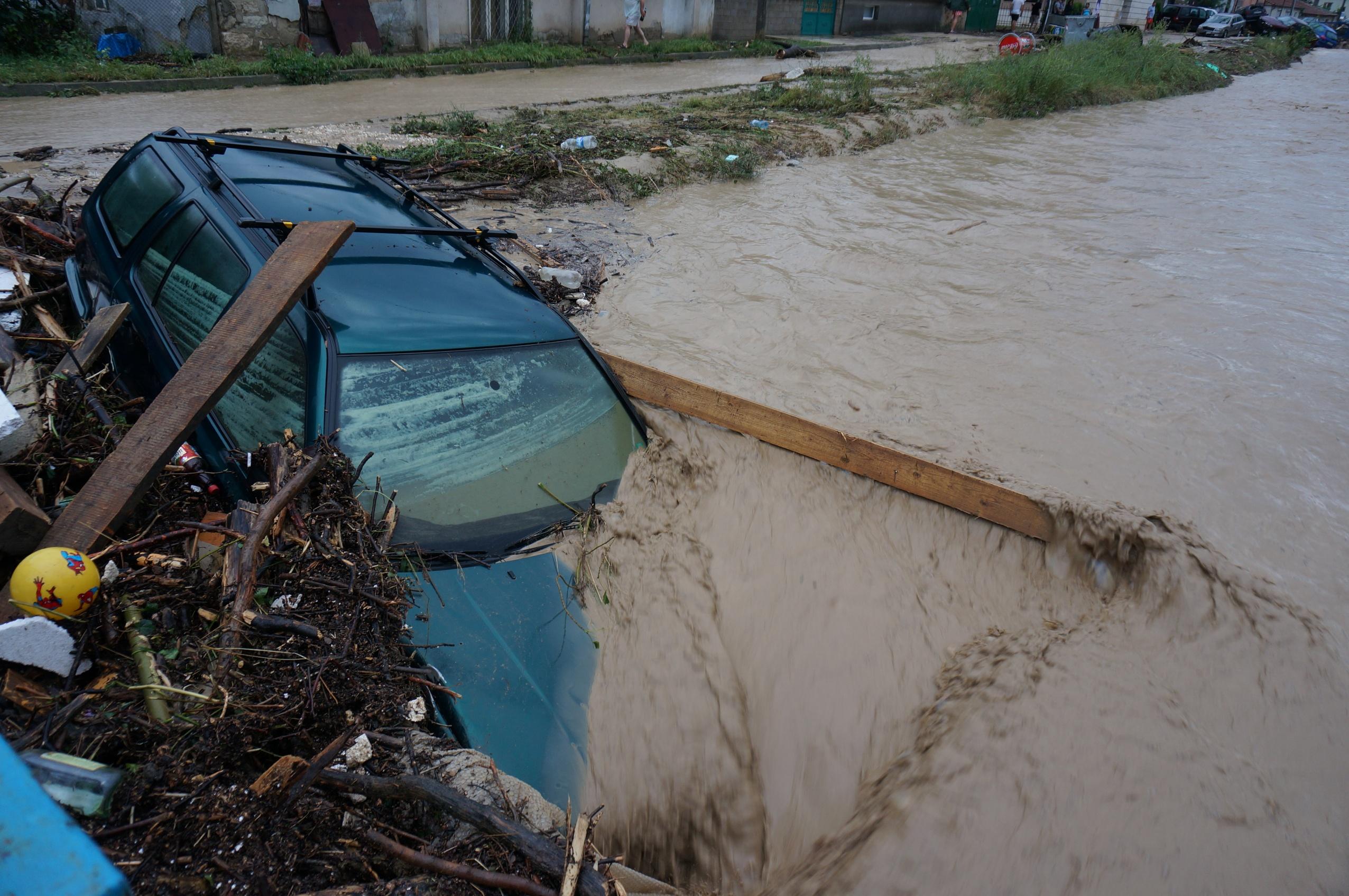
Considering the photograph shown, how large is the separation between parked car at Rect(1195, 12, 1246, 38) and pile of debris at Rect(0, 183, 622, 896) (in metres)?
48.6

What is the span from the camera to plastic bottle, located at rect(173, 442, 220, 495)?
308cm

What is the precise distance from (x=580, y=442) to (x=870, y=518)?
1.59m

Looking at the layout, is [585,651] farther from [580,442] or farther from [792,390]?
[792,390]

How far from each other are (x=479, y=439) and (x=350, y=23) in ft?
56.0

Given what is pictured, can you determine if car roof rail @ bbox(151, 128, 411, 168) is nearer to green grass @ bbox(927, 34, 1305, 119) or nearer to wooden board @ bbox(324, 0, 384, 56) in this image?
green grass @ bbox(927, 34, 1305, 119)

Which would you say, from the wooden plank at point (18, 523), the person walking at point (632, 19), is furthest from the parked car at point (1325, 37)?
the wooden plank at point (18, 523)

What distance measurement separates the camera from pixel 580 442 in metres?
3.50

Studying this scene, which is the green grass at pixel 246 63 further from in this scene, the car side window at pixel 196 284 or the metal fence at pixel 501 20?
the car side window at pixel 196 284

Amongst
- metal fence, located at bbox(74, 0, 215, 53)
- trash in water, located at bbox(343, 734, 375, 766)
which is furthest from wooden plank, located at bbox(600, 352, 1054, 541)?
metal fence, located at bbox(74, 0, 215, 53)

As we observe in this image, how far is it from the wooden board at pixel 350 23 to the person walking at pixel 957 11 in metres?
25.7

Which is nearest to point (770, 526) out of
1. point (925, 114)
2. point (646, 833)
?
point (646, 833)

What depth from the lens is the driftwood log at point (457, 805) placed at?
2006 mm

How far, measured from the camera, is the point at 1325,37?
139ft

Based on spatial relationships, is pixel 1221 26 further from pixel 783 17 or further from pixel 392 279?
pixel 392 279
